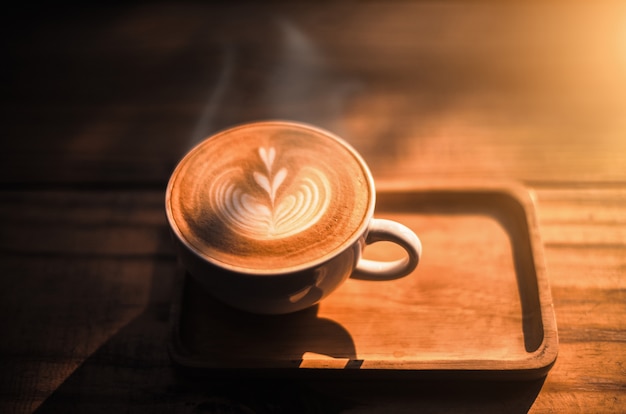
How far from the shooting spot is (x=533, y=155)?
1011 mm

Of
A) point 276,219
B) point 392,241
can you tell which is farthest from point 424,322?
point 276,219

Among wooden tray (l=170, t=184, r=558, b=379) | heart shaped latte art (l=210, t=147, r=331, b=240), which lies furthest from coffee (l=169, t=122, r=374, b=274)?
wooden tray (l=170, t=184, r=558, b=379)

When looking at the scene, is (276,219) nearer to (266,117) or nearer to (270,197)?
(270,197)

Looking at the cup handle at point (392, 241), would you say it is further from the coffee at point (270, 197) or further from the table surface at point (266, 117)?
the table surface at point (266, 117)

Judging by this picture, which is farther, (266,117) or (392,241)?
(266,117)

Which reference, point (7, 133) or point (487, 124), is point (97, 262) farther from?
point (487, 124)

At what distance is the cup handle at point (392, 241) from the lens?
0.71 meters

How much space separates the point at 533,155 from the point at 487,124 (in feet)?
0.35

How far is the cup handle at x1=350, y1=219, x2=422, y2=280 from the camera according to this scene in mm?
705

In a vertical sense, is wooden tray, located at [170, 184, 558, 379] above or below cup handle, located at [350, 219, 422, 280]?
below

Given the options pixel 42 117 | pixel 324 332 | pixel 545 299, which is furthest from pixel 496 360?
pixel 42 117

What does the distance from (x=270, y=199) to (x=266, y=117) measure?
0.39m

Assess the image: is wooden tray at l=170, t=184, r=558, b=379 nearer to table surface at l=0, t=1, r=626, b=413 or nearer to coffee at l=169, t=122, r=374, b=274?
table surface at l=0, t=1, r=626, b=413

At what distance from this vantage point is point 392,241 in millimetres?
713
